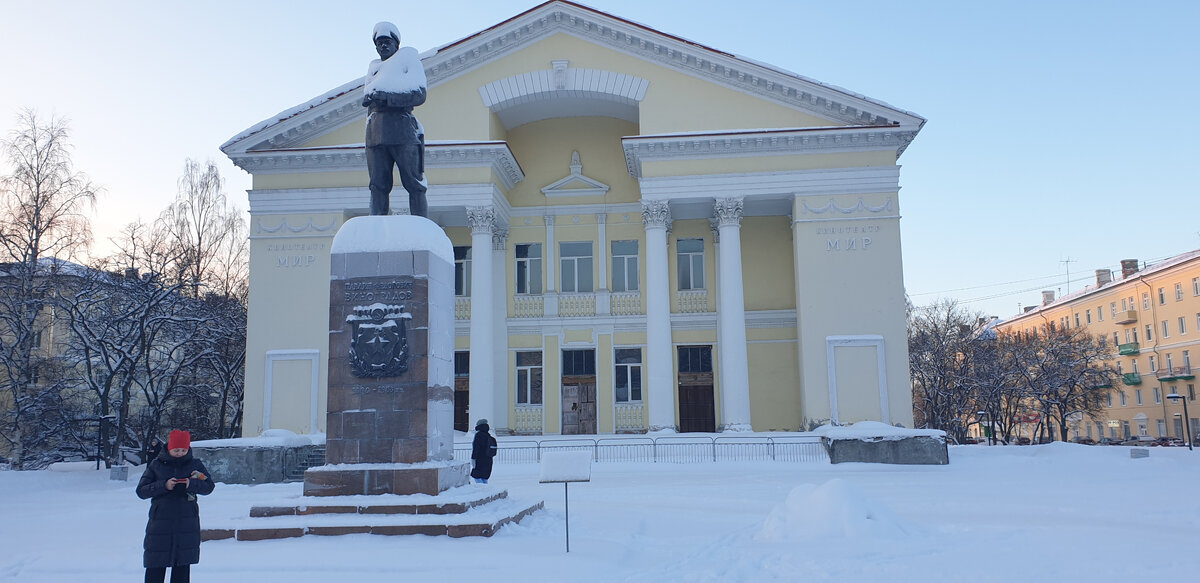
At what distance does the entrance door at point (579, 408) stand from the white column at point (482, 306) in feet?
9.77

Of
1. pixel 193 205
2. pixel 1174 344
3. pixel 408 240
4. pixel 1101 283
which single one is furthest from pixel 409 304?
pixel 1101 283

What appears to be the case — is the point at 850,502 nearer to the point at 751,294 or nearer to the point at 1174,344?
the point at 751,294

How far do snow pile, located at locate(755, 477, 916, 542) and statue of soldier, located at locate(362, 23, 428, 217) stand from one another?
609 cm

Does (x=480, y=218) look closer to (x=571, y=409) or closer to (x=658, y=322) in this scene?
(x=658, y=322)

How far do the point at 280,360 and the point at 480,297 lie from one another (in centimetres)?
657

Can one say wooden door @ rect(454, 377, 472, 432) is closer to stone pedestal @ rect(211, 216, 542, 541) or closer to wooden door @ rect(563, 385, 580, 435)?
wooden door @ rect(563, 385, 580, 435)

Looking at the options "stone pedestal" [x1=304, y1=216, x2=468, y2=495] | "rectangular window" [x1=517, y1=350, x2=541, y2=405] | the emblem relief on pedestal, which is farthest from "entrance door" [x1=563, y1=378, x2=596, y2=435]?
the emblem relief on pedestal

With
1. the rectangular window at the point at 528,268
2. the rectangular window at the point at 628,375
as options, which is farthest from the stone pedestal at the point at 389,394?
the rectangular window at the point at 528,268

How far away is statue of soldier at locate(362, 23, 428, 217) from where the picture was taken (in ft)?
36.7

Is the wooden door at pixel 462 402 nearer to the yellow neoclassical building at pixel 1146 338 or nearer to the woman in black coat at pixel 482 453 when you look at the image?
the woman in black coat at pixel 482 453

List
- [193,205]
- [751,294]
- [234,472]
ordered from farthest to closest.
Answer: [193,205] < [751,294] < [234,472]

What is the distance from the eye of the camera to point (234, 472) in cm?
1997

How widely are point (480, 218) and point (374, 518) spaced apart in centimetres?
1868

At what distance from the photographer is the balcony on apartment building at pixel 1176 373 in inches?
2092
